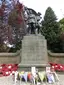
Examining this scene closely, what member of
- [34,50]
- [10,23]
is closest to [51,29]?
[10,23]

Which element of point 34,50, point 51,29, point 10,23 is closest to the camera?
point 34,50

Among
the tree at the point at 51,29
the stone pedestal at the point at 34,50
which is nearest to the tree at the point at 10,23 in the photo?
the tree at the point at 51,29

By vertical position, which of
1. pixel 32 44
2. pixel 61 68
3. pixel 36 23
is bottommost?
pixel 61 68

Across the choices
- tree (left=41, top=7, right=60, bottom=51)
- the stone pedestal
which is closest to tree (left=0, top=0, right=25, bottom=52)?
tree (left=41, top=7, right=60, bottom=51)

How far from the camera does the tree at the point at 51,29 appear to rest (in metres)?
28.8

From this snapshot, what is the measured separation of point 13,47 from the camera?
2830 cm

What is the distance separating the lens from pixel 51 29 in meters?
30.7

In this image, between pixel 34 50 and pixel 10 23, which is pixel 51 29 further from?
pixel 34 50

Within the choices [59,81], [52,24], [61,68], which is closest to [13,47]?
[52,24]

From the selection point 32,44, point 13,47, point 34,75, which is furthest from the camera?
point 13,47

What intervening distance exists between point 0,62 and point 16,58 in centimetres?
124

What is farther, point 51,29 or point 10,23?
point 51,29

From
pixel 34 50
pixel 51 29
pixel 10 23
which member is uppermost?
pixel 10 23

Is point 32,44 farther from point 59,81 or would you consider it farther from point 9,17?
point 9,17
